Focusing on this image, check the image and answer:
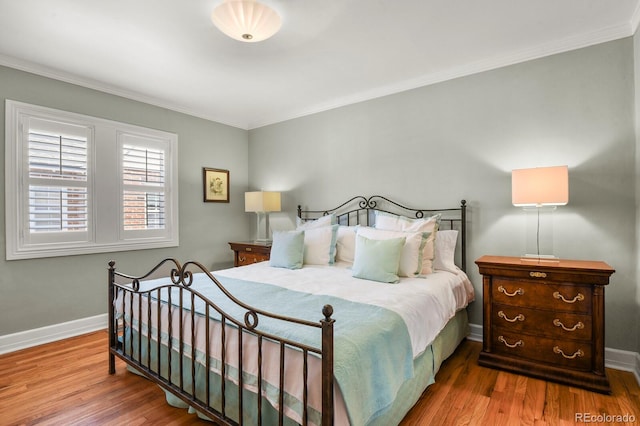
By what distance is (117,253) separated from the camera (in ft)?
11.7

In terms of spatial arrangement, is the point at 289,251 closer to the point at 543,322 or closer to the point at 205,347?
the point at 205,347

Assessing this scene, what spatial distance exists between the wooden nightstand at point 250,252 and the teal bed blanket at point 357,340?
6.05 feet

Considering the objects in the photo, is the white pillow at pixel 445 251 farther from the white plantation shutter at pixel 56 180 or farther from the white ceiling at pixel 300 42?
the white plantation shutter at pixel 56 180

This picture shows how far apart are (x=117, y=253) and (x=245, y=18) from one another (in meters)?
2.88

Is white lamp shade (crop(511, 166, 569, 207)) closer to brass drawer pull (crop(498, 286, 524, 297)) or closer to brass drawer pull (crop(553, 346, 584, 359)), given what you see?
brass drawer pull (crop(498, 286, 524, 297))

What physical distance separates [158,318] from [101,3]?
6.76 feet

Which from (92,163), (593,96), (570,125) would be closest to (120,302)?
(92,163)

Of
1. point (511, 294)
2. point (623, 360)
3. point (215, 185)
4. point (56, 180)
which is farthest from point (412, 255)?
point (56, 180)

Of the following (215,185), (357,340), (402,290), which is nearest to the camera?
(357,340)

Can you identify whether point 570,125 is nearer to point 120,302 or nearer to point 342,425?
point 342,425

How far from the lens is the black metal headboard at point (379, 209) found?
10.0ft

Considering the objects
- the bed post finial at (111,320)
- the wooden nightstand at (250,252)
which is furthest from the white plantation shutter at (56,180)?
the wooden nightstand at (250,252)

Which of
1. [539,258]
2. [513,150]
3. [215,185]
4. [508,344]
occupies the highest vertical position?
[513,150]

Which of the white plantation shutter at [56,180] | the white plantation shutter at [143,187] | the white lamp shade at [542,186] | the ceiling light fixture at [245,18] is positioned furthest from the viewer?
the white plantation shutter at [143,187]
